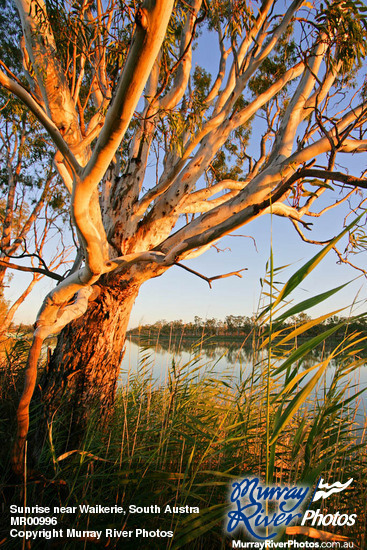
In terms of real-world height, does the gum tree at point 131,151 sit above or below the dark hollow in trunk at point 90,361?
above

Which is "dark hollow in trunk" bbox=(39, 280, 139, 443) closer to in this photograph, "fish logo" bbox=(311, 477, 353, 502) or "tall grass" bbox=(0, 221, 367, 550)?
"tall grass" bbox=(0, 221, 367, 550)

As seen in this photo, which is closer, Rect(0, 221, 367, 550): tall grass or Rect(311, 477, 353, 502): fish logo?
Rect(311, 477, 353, 502): fish logo

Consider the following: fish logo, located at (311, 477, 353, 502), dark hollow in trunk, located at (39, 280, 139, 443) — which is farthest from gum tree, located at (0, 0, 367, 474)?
fish logo, located at (311, 477, 353, 502)

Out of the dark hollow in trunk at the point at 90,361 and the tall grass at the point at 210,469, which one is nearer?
the tall grass at the point at 210,469

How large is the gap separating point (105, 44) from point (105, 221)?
4.49 ft

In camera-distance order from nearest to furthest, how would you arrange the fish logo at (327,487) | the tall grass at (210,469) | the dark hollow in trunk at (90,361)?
the fish logo at (327,487) < the tall grass at (210,469) < the dark hollow in trunk at (90,361)

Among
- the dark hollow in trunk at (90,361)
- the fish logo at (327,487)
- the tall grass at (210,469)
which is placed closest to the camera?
the fish logo at (327,487)

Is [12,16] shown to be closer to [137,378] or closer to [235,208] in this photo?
[235,208]

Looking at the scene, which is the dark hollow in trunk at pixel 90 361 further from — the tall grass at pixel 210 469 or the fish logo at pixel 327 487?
the fish logo at pixel 327 487

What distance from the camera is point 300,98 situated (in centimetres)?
285

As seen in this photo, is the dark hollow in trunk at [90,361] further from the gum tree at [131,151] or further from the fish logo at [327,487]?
the fish logo at [327,487]

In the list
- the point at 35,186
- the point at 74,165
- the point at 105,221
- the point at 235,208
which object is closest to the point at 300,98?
the point at 235,208

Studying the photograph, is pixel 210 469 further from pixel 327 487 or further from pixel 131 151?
pixel 131 151

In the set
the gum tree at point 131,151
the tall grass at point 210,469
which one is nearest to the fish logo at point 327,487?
the tall grass at point 210,469
